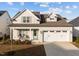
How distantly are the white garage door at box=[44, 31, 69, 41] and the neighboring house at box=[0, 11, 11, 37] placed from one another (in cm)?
434

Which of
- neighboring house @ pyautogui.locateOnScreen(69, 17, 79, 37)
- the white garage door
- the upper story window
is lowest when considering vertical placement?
the white garage door

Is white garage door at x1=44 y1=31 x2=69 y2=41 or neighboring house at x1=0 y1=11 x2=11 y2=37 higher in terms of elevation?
neighboring house at x1=0 y1=11 x2=11 y2=37

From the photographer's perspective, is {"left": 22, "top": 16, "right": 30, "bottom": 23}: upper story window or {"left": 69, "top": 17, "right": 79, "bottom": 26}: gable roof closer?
{"left": 22, "top": 16, "right": 30, "bottom": 23}: upper story window

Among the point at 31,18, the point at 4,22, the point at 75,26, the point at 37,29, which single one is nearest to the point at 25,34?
the point at 37,29

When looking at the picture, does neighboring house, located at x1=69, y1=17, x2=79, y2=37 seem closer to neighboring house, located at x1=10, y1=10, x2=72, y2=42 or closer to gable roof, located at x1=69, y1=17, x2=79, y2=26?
gable roof, located at x1=69, y1=17, x2=79, y2=26

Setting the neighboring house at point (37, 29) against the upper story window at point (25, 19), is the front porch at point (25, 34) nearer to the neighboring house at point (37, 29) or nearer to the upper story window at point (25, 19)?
the neighboring house at point (37, 29)

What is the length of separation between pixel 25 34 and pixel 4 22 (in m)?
3.60

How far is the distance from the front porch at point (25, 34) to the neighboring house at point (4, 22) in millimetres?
720

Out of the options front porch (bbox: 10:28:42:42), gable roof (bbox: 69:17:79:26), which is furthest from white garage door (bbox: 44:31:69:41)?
gable roof (bbox: 69:17:79:26)

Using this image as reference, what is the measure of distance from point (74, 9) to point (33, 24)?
5004mm

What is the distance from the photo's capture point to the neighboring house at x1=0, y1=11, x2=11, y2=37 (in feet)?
82.9

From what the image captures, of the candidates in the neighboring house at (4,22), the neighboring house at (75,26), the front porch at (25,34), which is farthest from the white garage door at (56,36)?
the neighboring house at (4,22)

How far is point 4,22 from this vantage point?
27.0 metres

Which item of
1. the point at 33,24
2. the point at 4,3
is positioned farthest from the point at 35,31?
the point at 4,3
